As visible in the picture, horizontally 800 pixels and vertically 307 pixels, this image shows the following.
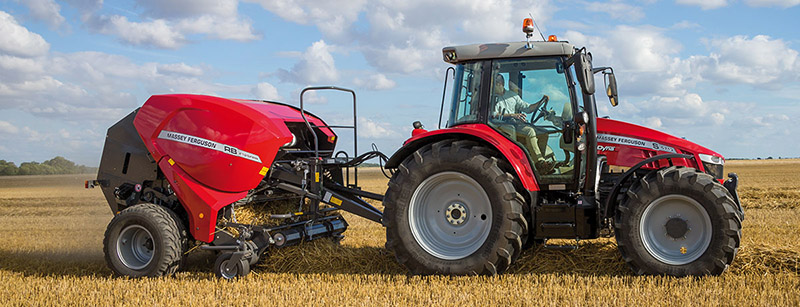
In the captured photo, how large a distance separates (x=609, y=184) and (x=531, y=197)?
981 millimetres

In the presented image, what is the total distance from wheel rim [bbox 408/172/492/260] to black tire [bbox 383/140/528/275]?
2.1 inches

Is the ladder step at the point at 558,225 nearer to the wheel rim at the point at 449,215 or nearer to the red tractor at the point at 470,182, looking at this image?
the red tractor at the point at 470,182

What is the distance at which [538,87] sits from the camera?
6164mm

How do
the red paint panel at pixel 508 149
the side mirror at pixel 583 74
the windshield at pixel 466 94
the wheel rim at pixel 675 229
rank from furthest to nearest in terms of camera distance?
the windshield at pixel 466 94
the red paint panel at pixel 508 149
the wheel rim at pixel 675 229
the side mirror at pixel 583 74

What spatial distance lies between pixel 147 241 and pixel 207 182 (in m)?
0.95

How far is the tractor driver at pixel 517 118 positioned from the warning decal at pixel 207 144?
8.25 ft

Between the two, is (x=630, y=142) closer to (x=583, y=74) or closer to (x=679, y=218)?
(x=679, y=218)

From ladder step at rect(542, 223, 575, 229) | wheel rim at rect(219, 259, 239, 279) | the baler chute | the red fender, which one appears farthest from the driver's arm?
wheel rim at rect(219, 259, 239, 279)

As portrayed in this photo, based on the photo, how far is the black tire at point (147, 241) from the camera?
6.76 meters

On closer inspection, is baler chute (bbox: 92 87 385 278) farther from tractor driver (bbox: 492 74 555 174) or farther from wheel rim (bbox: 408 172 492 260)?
tractor driver (bbox: 492 74 555 174)

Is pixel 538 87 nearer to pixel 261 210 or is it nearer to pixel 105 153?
pixel 261 210

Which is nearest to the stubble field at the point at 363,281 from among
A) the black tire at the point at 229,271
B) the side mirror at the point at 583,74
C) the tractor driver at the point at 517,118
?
the black tire at the point at 229,271

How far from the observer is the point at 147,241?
23.2 feet

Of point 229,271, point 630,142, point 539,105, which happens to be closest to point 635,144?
point 630,142
